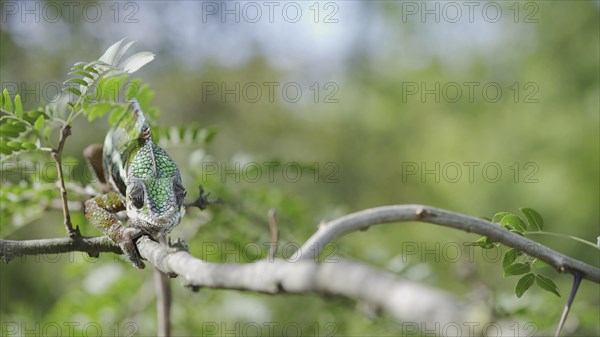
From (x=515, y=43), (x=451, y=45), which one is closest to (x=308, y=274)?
(x=515, y=43)

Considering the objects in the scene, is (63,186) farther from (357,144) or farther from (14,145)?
(357,144)

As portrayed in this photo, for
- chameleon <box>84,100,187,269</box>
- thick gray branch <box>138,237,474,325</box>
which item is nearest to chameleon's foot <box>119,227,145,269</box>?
chameleon <box>84,100,187,269</box>

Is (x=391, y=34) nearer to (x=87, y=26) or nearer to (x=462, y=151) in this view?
(x=462, y=151)

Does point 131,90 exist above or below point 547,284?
above

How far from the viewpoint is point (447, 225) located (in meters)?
0.78

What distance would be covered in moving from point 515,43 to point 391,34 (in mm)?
2151

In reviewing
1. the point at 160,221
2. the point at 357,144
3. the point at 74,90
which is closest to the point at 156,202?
the point at 160,221

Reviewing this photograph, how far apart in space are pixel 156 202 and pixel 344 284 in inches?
13.8

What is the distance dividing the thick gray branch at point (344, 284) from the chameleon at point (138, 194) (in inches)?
5.7

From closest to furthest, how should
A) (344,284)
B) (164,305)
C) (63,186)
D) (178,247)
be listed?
(344,284), (178,247), (63,186), (164,305)

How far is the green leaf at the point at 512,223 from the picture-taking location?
92 cm

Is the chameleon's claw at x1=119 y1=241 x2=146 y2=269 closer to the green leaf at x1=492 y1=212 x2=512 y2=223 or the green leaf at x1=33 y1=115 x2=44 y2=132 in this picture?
the green leaf at x1=33 y1=115 x2=44 y2=132

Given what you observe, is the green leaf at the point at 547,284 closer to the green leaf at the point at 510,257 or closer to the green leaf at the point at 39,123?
the green leaf at the point at 510,257

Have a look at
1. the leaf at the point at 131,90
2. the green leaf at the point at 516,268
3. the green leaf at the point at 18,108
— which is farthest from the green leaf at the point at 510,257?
the green leaf at the point at 18,108
